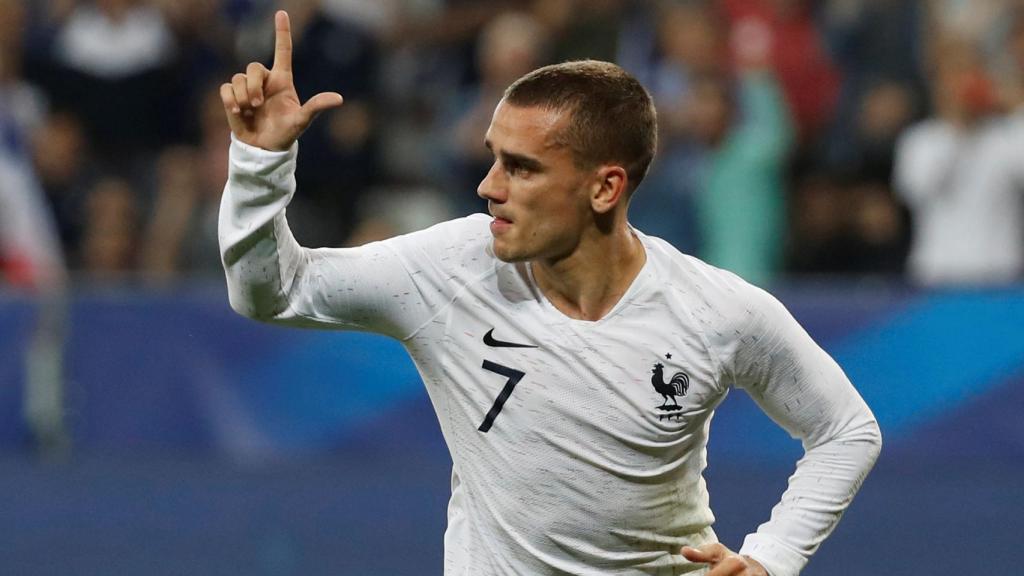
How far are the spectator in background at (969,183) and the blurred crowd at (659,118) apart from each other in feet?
0.04

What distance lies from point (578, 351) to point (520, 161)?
20.6 inches

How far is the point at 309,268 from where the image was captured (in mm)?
4262

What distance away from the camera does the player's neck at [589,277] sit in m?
4.49

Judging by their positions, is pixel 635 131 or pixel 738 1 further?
pixel 738 1

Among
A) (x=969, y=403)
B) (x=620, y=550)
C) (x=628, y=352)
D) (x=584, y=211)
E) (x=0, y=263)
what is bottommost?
(x=0, y=263)

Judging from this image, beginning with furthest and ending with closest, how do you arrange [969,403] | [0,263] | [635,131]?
[0,263] → [969,403] → [635,131]

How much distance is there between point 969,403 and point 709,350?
605 centimetres

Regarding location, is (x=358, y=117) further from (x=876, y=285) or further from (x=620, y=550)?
(x=620, y=550)

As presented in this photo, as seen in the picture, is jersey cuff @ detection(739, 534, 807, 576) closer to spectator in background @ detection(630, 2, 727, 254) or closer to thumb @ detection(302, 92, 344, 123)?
thumb @ detection(302, 92, 344, 123)

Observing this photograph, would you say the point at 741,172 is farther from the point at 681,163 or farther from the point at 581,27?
the point at 581,27

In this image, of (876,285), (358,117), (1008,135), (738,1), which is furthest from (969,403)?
(358,117)

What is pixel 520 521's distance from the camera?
4.43m

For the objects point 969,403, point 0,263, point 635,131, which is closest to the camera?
point 635,131

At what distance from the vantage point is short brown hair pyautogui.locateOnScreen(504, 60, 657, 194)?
169 inches
